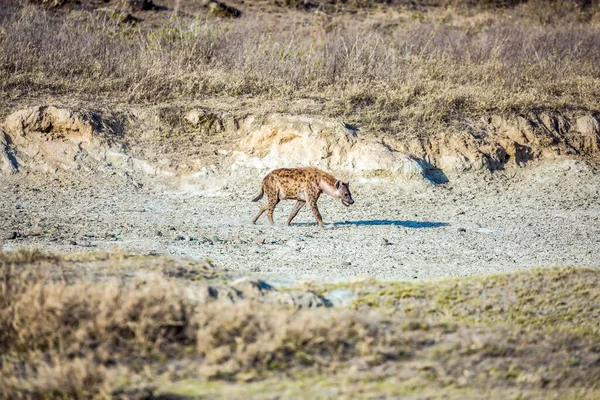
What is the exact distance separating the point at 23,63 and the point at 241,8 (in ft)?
36.7

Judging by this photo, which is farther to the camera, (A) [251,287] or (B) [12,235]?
(B) [12,235]

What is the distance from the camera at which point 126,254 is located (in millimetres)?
8164

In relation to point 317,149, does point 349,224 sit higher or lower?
lower

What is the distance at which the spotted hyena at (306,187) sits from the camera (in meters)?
12.5

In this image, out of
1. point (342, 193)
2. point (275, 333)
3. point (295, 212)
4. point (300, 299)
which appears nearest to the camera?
point (275, 333)

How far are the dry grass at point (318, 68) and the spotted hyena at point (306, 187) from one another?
449 centimetres

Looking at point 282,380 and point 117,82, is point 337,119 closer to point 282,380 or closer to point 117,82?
point 117,82

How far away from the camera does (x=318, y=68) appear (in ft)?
61.5

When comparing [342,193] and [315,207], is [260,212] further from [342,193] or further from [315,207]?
[342,193]

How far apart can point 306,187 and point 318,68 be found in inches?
271

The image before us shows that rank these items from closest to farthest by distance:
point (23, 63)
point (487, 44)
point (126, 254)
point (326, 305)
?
point (326, 305) < point (126, 254) < point (23, 63) < point (487, 44)

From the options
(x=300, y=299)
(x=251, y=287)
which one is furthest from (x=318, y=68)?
(x=300, y=299)

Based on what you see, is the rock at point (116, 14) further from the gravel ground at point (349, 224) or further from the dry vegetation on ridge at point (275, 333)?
the dry vegetation on ridge at point (275, 333)

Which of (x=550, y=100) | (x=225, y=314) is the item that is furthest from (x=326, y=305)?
(x=550, y=100)
